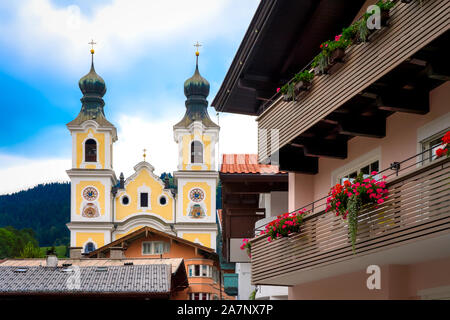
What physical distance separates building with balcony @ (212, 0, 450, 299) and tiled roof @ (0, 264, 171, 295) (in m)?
14.4

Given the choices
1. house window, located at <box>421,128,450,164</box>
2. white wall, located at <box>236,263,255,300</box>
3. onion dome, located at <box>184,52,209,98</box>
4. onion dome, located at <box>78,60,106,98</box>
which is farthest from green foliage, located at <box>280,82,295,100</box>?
onion dome, located at <box>184,52,209,98</box>

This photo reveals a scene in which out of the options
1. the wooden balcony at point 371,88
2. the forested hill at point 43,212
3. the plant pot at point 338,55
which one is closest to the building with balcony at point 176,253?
the wooden balcony at point 371,88

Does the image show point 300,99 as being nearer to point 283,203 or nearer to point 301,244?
point 301,244

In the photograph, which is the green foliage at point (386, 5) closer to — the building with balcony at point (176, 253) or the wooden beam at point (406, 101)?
the wooden beam at point (406, 101)

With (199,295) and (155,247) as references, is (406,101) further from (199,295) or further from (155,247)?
(199,295)

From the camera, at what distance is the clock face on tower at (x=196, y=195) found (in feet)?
226

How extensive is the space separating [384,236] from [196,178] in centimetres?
5990

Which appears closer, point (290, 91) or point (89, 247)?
point (290, 91)

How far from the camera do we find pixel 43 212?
126 meters

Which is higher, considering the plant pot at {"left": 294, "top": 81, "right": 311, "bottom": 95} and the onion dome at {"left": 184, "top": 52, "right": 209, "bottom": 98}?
the onion dome at {"left": 184, "top": 52, "right": 209, "bottom": 98}

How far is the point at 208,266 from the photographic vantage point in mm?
52438

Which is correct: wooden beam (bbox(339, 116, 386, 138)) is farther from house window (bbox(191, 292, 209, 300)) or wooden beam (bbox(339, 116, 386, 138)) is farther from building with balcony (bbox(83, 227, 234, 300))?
house window (bbox(191, 292, 209, 300))

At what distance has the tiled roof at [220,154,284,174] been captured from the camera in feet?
62.3

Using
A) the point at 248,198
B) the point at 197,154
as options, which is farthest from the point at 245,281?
the point at 197,154
